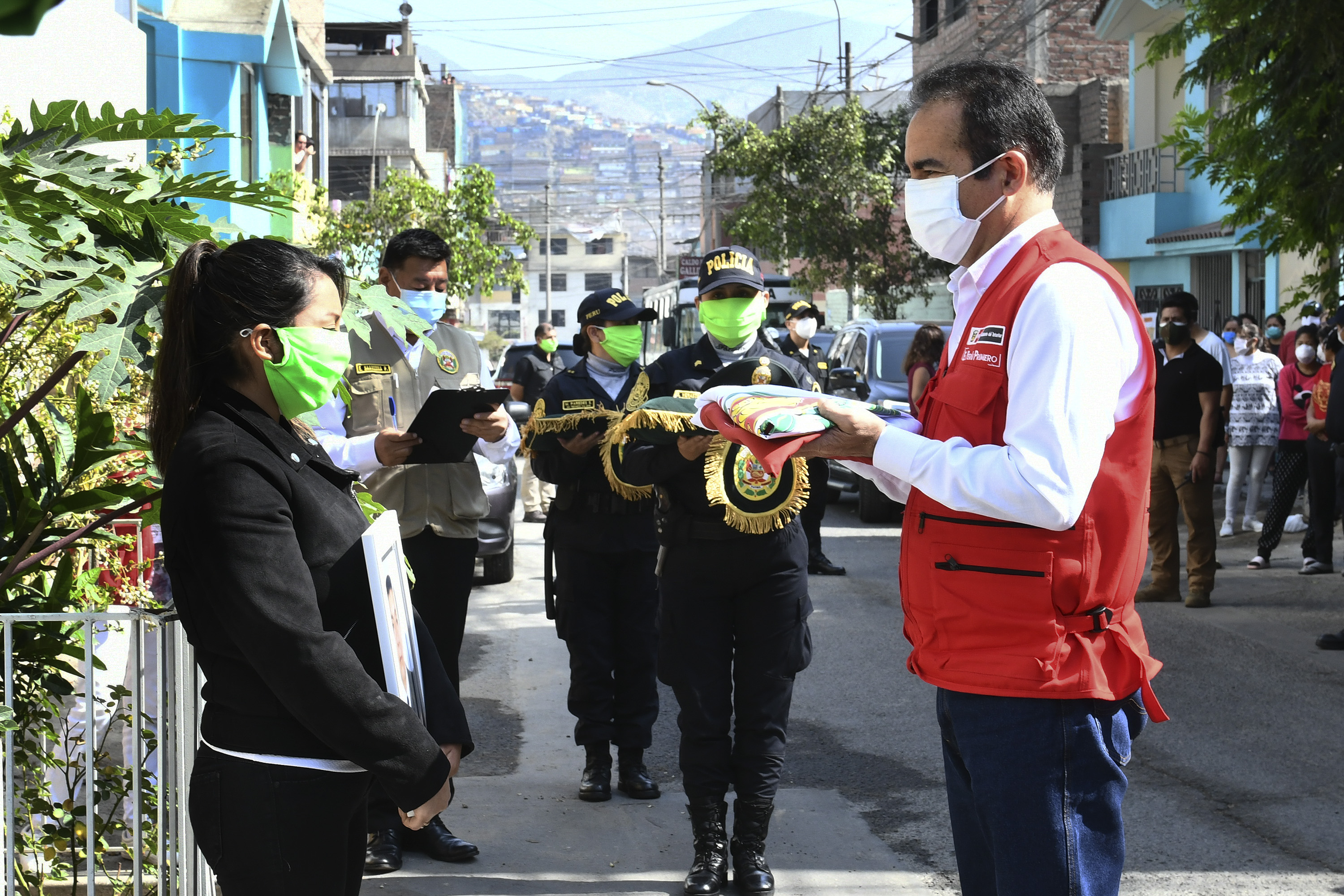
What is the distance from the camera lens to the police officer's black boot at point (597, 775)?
5.51 meters

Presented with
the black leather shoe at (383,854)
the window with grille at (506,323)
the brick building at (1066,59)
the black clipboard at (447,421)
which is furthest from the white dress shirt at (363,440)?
the window with grille at (506,323)

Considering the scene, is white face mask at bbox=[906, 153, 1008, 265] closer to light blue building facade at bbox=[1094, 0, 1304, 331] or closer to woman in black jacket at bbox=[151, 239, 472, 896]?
woman in black jacket at bbox=[151, 239, 472, 896]

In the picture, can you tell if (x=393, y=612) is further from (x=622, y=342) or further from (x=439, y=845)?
(x=622, y=342)

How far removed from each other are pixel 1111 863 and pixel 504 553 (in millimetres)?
8745

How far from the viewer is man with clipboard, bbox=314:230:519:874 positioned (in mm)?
4762

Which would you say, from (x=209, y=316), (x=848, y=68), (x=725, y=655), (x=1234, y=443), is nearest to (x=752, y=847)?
(x=725, y=655)

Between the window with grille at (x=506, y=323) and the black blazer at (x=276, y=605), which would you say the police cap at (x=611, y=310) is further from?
the window with grille at (x=506, y=323)

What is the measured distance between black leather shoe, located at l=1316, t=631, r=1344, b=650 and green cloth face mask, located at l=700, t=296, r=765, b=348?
5.12 metres

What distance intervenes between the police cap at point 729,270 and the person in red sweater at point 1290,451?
7353 mm

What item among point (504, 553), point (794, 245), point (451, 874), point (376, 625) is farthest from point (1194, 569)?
point (794, 245)

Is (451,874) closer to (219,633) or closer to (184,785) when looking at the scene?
(184,785)

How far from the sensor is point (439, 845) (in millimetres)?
4820

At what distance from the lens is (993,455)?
2297 mm

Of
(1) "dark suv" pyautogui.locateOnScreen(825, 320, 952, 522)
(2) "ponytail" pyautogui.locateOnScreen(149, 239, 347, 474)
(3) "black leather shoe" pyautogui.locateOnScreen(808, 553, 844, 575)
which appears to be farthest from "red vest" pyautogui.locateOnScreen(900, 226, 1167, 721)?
(1) "dark suv" pyautogui.locateOnScreen(825, 320, 952, 522)
